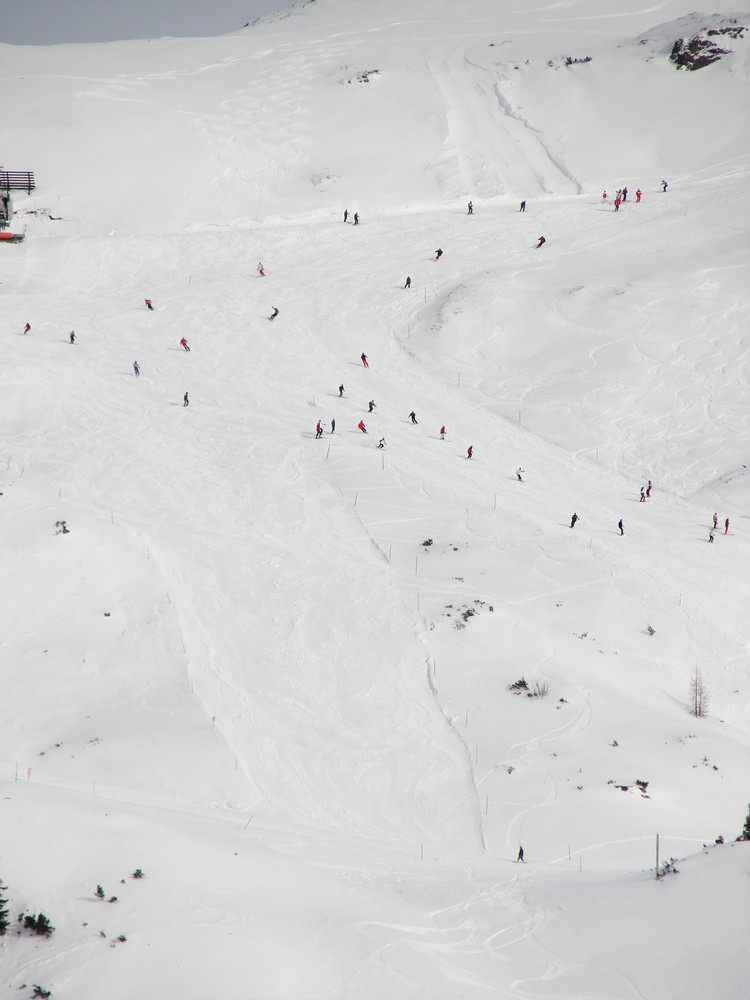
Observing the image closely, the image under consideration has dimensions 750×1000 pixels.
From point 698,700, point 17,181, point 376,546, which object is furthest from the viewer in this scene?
point 17,181

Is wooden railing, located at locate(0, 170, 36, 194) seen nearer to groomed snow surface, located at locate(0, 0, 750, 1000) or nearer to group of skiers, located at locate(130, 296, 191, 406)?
groomed snow surface, located at locate(0, 0, 750, 1000)

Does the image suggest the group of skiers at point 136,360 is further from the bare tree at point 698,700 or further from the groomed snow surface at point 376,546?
the bare tree at point 698,700

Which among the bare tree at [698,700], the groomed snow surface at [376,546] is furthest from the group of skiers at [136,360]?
the bare tree at [698,700]

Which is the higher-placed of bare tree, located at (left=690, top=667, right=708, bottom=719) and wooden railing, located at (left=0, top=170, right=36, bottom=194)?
wooden railing, located at (left=0, top=170, right=36, bottom=194)

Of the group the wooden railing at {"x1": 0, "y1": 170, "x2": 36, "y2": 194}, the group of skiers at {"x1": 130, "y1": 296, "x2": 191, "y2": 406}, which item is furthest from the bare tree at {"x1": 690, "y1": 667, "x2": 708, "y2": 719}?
the wooden railing at {"x1": 0, "y1": 170, "x2": 36, "y2": 194}

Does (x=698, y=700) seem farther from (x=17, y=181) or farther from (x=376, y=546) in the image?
(x=17, y=181)

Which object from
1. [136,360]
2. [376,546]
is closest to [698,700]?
[376,546]
